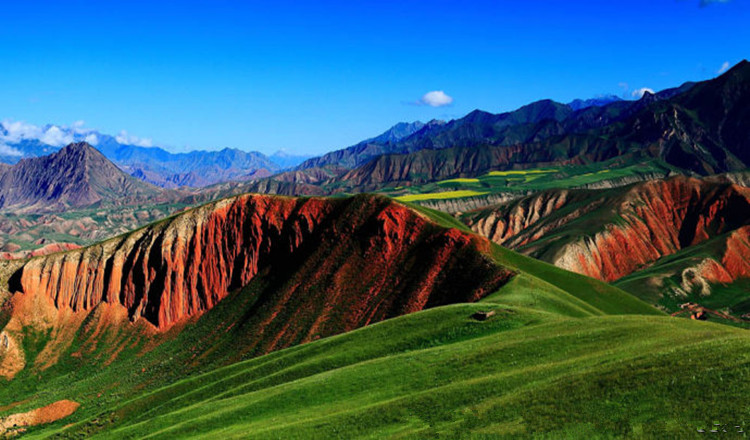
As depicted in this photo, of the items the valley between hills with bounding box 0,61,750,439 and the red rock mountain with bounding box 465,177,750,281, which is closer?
the valley between hills with bounding box 0,61,750,439

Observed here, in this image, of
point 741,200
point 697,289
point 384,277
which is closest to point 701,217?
point 741,200

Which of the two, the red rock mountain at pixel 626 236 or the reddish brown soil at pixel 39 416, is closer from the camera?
the reddish brown soil at pixel 39 416

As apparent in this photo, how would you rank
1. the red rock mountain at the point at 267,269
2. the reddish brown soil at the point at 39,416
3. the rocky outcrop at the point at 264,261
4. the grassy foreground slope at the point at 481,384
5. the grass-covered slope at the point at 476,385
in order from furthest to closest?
the rocky outcrop at the point at 264,261
the red rock mountain at the point at 267,269
the reddish brown soil at the point at 39,416
the grassy foreground slope at the point at 481,384
the grass-covered slope at the point at 476,385

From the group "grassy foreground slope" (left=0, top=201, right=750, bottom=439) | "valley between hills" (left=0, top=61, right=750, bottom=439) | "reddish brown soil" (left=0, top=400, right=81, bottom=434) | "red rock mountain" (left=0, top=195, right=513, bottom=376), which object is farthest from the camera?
"red rock mountain" (left=0, top=195, right=513, bottom=376)

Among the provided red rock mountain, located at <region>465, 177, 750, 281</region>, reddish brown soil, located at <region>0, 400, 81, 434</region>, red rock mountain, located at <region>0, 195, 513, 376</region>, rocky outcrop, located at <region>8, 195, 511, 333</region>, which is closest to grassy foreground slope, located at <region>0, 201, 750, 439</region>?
reddish brown soil, located at <region>0, 400, 81, 434</region>

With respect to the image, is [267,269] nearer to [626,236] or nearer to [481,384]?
[481,384]

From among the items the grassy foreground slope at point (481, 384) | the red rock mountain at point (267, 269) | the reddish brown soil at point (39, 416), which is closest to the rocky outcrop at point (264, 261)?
the red rock mountain at point (267, 269)

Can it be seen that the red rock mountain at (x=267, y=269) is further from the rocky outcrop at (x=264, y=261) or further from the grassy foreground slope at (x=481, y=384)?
the grassy foreground slope at (x=481, y=384)

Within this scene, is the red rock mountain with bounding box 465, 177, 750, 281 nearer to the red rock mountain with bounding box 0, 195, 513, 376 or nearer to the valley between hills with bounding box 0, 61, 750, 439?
the valley between hills with bounding box 0, 61, 750, 439

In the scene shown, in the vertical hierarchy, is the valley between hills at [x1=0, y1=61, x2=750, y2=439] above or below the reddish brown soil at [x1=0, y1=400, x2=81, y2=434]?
above
